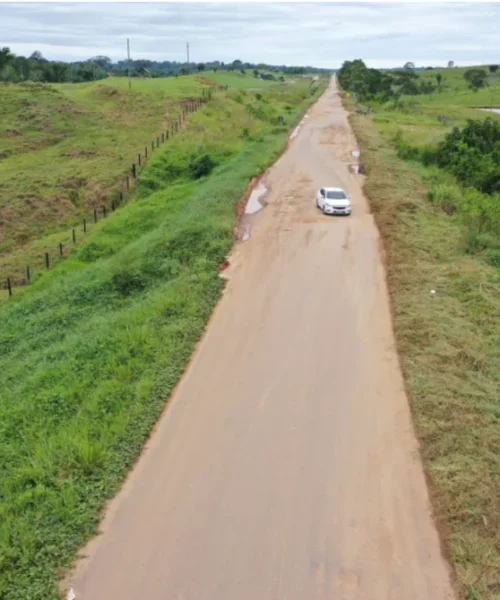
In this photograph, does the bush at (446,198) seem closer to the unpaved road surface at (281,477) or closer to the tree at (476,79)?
the unpaved road surface at (281,477)

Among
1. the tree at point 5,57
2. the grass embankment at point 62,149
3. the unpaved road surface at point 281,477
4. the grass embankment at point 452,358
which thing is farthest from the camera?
the tree at point 5,57

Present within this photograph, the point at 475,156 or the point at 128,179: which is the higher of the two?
the point at 475,156

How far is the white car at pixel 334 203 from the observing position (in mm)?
26453

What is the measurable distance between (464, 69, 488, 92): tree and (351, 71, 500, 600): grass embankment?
112m

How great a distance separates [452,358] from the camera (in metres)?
14.0

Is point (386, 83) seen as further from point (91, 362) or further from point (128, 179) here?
point (91, 362)

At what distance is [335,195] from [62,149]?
92.3 feet

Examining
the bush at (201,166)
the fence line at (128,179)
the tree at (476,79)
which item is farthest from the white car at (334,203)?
the tree at (476,79)

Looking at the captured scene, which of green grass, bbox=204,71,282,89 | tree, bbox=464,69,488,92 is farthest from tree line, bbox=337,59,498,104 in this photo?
green grass, bbox=204,71,282,89

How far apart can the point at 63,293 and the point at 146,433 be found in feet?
32.9

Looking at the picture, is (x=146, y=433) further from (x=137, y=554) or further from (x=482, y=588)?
(x=482, y=588)

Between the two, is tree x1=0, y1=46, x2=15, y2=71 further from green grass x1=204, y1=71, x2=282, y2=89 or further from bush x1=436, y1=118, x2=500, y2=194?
bush x1=436, y1=118, x2=500, y2=194

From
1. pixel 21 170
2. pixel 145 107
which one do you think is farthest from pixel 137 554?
pixel 145 107

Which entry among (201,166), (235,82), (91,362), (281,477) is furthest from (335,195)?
(235,82)
